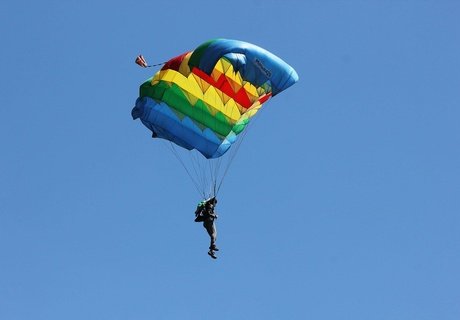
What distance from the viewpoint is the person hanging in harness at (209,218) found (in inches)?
1204

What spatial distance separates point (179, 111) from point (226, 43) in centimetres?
234

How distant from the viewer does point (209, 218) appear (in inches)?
1204

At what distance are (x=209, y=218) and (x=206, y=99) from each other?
8.81 feet

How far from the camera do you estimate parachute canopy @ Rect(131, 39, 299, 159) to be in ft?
100

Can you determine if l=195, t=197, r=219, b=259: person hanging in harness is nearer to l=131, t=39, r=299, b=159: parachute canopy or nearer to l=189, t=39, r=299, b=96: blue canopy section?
l=131, t=39, r=299, b=159: parachute canopy

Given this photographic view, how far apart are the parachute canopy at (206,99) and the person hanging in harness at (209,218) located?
1.42m

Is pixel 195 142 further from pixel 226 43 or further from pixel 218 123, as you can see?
pixel 226 43

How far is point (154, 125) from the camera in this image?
31516mm

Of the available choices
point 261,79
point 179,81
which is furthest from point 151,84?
point 261,79

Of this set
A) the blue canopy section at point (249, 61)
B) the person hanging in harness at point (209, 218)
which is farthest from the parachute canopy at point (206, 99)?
the person hanging in harness at point (209, 218)

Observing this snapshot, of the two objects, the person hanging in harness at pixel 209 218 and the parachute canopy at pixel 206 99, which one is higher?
the parachute canopy at pixel 206 99

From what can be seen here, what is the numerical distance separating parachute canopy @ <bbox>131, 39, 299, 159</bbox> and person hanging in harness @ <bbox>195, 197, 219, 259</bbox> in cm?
142

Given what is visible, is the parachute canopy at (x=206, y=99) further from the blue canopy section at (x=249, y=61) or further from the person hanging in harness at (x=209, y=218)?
the person hanging in harness at (x=209, y=218)

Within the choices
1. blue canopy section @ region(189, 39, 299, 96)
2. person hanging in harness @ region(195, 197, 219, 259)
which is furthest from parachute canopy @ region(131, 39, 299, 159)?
person hanging in harness @ region(195, 197, 219, 259)
